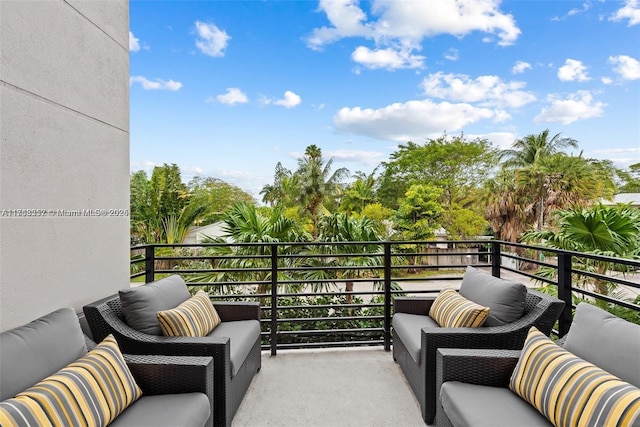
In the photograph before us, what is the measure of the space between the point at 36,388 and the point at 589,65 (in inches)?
685

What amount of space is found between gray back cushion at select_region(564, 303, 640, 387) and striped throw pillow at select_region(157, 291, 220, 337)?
1.98 metres

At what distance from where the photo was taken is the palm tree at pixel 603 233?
305 centimetres

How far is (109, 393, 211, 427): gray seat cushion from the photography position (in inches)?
51.1

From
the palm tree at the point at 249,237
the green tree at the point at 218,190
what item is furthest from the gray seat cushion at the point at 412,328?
the green tree at the point at 218,190

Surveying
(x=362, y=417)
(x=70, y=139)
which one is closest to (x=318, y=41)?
(x=70, y=139)

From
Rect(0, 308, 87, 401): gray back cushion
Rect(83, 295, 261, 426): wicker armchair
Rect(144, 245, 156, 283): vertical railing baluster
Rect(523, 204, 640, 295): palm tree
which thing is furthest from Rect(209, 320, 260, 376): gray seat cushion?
Rect(523, 204, 640, 295): palm tree

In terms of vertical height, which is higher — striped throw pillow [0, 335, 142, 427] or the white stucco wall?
the white stucco wall

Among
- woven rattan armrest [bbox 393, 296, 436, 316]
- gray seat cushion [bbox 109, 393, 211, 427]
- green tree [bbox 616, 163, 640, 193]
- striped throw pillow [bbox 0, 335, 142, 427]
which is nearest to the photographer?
striped throw pillow [bbox 0, 335, 142, 427]

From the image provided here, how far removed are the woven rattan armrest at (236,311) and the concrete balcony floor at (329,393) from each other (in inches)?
19.0

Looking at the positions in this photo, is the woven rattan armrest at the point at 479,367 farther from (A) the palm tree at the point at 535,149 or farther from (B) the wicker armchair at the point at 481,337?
(A) the palm tree at the point at 535,149

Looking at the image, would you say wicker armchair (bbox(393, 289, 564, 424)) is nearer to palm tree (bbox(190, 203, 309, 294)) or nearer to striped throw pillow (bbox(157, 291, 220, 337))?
striped throw pillow (bbox(157, 291, 220, 337))

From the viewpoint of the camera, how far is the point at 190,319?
2.04m

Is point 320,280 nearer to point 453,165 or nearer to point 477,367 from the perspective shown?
point 477,367

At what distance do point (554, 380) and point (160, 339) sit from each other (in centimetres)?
192
